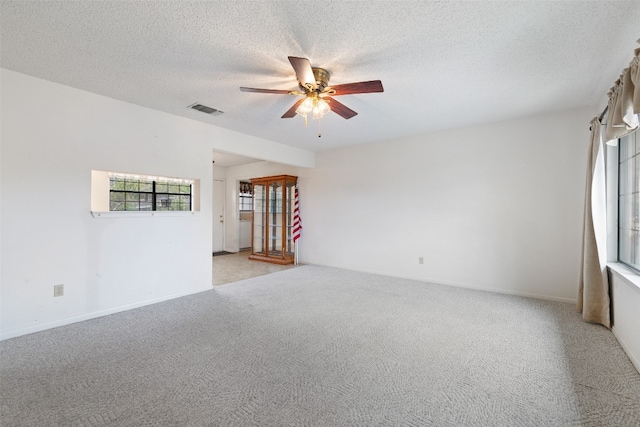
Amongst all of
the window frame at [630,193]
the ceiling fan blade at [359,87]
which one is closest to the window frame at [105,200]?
the ceiling fan blade at [359,87]

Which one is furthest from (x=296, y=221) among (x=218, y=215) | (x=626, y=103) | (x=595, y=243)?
(x=626, y=103)

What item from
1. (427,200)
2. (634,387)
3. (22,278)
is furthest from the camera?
(427,200)

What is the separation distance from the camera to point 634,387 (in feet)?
6.11

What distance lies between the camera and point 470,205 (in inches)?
170

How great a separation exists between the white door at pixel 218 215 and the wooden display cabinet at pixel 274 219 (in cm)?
153

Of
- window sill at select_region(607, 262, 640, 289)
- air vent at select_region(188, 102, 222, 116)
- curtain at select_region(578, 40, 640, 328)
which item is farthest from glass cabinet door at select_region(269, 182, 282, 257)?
window sill at select_region(607, 262, 640, 289)

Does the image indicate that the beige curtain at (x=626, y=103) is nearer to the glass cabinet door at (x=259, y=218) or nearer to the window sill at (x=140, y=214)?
the window sill at (x=140, y=214)

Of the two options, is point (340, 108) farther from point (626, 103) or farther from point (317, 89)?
point (626, 103)

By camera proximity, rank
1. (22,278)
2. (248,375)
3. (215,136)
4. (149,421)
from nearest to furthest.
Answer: (149,421) → (248,375) → (22,278) → (215,136)

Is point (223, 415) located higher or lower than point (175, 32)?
lower

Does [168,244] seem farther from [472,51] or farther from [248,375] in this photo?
[472,51]

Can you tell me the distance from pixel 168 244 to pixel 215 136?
172 centimetres

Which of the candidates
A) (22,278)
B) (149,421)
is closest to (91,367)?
Answer: (149,421)

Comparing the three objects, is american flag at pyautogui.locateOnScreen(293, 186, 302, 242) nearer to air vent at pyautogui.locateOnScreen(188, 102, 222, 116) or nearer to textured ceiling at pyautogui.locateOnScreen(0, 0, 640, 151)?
air vent at pyautogui.locateOnScreen(188, 102, 222, 116)
